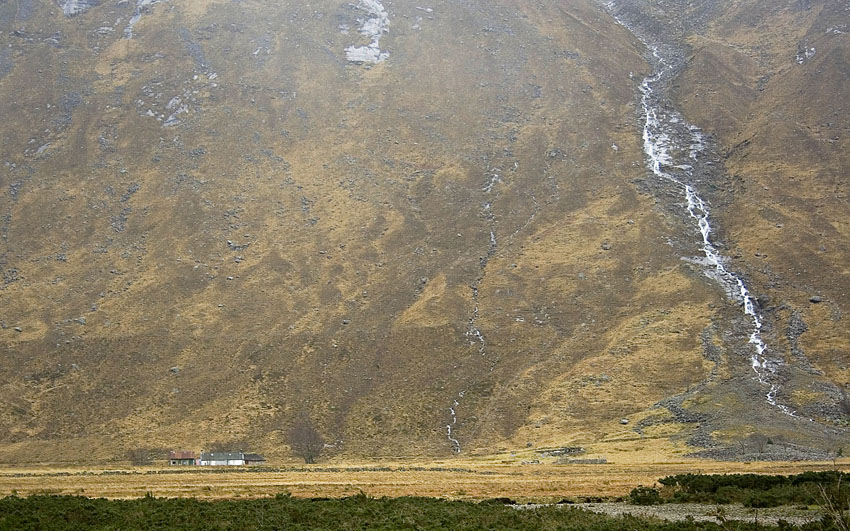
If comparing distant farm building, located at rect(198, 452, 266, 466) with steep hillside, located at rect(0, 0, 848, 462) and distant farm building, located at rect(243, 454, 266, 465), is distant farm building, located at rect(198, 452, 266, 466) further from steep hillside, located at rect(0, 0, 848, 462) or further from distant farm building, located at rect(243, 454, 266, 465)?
steep hillside, located at rect(0, 0, 848, 462)

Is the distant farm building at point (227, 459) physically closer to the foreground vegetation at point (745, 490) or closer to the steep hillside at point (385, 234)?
the steep hillside at point (385, 234)

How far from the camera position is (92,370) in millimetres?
64250

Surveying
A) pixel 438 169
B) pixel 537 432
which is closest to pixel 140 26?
pixel 438 169

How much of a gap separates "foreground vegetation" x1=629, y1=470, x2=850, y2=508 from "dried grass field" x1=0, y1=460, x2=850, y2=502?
2.49 m

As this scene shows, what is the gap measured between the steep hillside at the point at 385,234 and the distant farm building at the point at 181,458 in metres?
2.80

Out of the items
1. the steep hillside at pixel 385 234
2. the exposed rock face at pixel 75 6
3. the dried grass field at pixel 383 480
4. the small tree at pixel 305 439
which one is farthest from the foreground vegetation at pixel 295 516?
the exposed rock face at pixel 75 6

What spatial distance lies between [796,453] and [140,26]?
323ft

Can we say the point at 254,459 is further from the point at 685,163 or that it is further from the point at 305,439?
the point at 685,163

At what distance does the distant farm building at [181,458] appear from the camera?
52.7m

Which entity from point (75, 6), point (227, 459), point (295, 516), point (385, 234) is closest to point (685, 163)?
point (385, 234)

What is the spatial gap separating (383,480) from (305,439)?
19.0 meters

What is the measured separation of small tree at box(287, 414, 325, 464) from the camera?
5472cm

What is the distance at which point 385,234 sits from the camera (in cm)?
7919

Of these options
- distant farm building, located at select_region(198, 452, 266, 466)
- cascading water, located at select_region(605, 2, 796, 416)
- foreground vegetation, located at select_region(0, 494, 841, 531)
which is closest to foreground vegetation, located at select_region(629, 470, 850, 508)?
foreground vegetation, located at select_region(0, 494, 841, 531)
